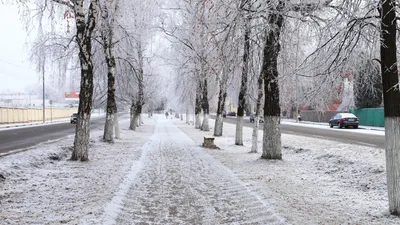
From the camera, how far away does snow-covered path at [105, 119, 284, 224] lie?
18.6ft

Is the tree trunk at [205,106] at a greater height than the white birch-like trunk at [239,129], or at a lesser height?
greater

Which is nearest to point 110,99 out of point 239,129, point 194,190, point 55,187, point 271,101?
point 239,129

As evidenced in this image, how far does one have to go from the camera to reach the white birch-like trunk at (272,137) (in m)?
11.8

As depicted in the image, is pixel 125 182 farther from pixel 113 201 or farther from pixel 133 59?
pixel 133 59

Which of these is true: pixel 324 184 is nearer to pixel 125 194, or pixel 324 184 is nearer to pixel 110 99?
pixel 125 194

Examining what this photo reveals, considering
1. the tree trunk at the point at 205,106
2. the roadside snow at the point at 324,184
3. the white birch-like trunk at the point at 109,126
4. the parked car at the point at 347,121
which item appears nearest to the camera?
the roadside snow at the point at 324,184

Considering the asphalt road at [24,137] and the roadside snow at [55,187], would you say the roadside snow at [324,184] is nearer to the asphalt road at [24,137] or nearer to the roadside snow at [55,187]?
the roadside snow at [55,187]

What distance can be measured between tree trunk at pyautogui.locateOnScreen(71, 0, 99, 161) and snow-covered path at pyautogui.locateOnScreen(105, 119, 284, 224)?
7.66ft

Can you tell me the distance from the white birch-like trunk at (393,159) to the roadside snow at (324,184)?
272mm

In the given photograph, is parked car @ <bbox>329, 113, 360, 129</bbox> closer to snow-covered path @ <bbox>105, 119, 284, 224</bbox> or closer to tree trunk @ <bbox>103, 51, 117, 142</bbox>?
tree trunk @ <bbox>103, 51, 117, 142</bbox>

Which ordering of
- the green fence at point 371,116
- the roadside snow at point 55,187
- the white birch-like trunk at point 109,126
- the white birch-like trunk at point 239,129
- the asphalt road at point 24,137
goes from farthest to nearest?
the green fence at point 371,116, the white birch-like trunk at point 109,126, the white birch-like trunk at point 239,129, the asphalt road at point 24,137, the roadside snow at point 55,187

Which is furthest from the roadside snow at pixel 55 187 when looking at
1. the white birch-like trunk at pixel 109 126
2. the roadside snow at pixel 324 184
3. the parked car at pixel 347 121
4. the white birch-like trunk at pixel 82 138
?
the parked car at pixel 347 121

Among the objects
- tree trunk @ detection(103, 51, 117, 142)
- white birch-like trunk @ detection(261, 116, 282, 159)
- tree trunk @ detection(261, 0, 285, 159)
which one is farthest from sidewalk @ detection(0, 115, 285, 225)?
tree trunk @ detection(103, 51, 117, 142)

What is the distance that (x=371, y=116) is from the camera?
37250mm
